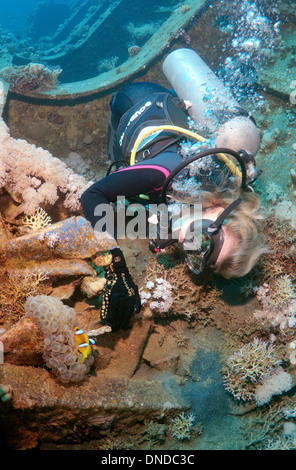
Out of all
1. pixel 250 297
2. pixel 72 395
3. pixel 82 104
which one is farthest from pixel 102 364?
pixel 82 104

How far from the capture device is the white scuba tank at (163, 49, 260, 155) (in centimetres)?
337

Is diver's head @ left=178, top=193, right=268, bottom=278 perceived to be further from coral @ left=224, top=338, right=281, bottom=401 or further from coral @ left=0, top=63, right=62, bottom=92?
coral @ left=0, top=63, right=62, bottom=92

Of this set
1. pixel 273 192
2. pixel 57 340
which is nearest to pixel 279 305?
pixel 273 192

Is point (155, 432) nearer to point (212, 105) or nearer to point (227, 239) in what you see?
point (227, 239)

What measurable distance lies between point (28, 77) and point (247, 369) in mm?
7128

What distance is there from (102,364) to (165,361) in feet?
2.67

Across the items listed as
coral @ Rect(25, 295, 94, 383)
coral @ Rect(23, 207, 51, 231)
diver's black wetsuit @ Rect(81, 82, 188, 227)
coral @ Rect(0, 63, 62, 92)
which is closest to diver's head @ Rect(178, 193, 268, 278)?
diver's black wetsuit @ Rect(81, 82, 188, 227)

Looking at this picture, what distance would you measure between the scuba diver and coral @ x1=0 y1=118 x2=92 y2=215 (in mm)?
617

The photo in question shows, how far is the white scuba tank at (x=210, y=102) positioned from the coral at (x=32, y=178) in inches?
82.2

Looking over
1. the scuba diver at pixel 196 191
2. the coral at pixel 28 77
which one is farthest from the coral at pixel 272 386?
the coral at pixel 28 77

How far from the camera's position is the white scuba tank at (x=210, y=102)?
11.1 ft

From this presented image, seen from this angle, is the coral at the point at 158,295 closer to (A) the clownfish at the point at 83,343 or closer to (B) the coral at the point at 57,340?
(A) the clownfish at the point at 83,343
